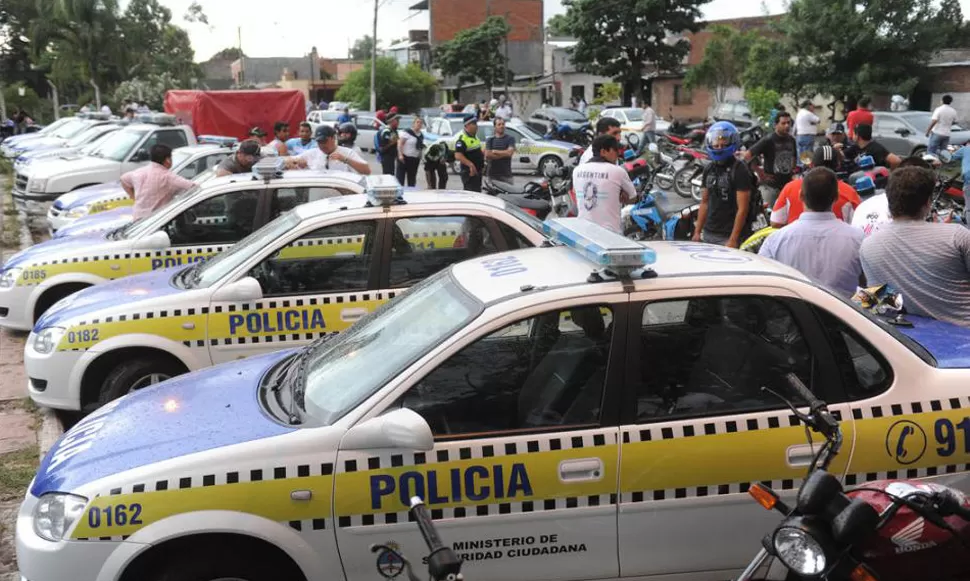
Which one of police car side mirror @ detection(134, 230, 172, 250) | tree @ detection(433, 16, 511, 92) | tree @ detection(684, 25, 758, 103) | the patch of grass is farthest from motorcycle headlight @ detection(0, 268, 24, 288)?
tree @ detection(433, 16, 511, 92)

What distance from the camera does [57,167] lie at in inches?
629

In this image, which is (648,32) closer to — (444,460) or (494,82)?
(494,82)

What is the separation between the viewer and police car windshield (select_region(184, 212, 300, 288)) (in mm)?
6246

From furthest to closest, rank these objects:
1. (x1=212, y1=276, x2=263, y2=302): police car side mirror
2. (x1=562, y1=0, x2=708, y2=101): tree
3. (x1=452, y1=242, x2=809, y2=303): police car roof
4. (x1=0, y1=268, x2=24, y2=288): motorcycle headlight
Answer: (x1=562, y1=0, x2=708, y2=101): tree < (x1=0, y1=268, x2=24, y2=288): motorcycle headlight < (x1=212, y1=276, x2=263, y2=302): police car side mirror < (x1=452, y1=242, x2=809, y2=303): police car roof

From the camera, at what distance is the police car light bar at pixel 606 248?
367 centimetres

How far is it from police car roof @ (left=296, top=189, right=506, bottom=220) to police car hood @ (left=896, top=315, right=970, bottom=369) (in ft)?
9.54

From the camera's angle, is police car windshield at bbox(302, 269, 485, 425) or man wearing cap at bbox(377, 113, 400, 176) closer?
police car windshield at bbox(302, 269, 485, 425)

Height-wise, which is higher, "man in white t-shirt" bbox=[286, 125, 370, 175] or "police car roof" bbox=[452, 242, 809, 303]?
"man in white t-shirt" bbox=[286, 125, 370, 175]

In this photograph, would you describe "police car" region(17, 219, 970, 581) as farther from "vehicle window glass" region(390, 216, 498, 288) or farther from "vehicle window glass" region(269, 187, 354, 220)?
"vehicle window glass" region(269, 187, 354, 220)

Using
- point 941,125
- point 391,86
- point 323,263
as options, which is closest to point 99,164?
point 323,263

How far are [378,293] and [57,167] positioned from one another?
1183cm

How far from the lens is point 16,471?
5.94m

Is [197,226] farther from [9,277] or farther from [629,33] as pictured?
[629,33]

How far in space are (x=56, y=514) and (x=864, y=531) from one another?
2.77 metres
